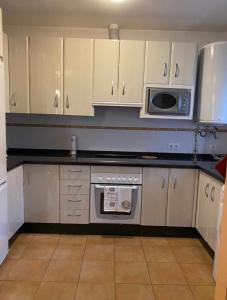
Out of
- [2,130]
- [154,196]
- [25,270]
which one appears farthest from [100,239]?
[2,130]

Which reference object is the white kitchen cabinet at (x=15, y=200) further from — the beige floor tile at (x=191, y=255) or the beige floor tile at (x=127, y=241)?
the beige floor tile at (x=191, y=255)

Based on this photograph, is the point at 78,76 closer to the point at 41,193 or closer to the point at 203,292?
the point at 41,193

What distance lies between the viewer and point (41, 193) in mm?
2861

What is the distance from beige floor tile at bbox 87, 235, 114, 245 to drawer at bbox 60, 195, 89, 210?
0.35m

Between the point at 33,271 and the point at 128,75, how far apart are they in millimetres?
2200

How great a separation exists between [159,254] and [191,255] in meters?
0.32

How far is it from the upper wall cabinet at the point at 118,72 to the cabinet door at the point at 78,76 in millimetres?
77

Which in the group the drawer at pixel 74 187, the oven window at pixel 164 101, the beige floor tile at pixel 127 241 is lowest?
the beige floor tile at pixel 127 241

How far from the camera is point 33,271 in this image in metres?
2.21

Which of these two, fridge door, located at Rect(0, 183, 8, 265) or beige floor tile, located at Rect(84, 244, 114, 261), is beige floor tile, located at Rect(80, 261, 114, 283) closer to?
beige floor tile, located at Rect(84, 244, 114, 261)

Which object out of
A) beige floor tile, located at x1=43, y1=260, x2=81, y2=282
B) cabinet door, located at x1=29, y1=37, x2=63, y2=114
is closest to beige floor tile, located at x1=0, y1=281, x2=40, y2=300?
beige floor tile, located at x1=43, y1=260, x2=81, y2=282

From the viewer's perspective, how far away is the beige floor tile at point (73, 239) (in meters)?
2.73

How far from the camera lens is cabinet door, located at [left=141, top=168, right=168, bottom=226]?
2832 millimetres

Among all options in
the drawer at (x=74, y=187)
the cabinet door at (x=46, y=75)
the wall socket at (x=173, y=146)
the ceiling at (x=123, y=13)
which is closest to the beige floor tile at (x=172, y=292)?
the drawer at (x=74, y=187)
